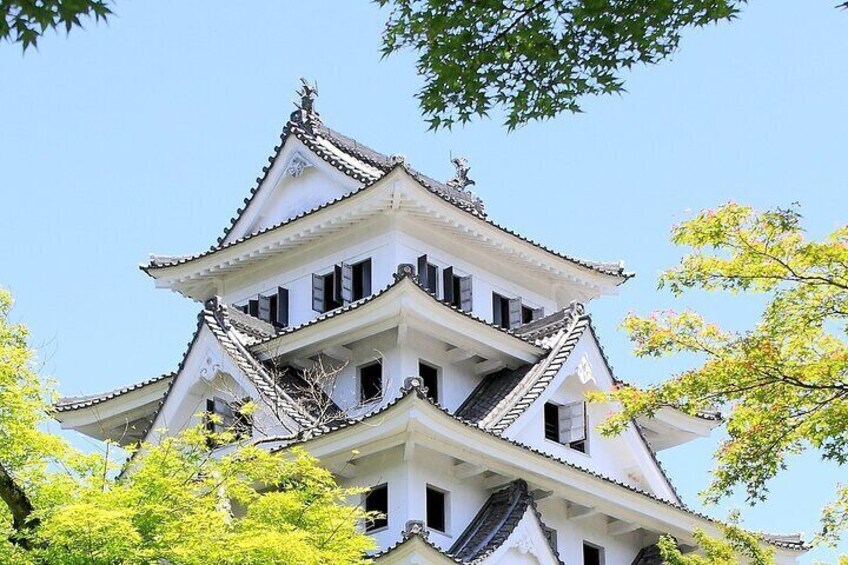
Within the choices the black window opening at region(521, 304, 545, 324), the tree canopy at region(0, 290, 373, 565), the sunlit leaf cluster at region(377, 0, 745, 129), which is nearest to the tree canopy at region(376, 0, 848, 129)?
the sunlit leaf cluster at region(377, 0, 745, 129)

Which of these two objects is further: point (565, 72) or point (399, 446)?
point (399, 446)

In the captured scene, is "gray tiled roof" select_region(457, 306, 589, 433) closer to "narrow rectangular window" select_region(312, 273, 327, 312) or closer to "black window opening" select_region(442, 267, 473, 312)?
"black window opening" select_region(442, 267, 473, 312)

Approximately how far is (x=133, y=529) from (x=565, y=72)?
33.0 ft

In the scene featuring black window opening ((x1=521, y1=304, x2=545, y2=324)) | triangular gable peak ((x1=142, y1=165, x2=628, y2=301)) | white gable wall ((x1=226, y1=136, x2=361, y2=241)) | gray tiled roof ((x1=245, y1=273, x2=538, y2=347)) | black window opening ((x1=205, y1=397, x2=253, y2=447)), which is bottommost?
black window opening ((x1=205, y1=397, x2=253, y2=447))

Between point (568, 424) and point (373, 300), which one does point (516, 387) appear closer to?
point (568, 424)

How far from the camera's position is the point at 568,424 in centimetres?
2839

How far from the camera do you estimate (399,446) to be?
2536cm

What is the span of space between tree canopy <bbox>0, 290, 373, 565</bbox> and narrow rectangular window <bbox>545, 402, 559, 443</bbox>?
8.12 m

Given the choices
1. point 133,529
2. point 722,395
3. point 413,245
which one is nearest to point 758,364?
point 722,395

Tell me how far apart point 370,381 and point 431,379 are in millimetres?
1141

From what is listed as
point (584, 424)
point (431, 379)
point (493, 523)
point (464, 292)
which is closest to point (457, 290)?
point (464, 292)

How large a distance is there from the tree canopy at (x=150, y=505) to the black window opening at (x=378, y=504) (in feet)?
15.0

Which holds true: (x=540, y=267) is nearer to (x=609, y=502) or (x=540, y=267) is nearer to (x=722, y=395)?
(x=609, y=502)

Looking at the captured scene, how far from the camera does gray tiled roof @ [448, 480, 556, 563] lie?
81.4 ft
